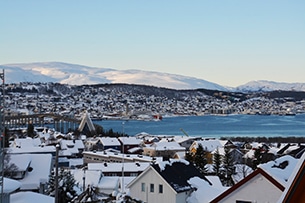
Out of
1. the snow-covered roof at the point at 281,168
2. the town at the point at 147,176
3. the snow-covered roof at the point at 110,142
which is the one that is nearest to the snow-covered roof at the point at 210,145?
the town at the point at 147,176

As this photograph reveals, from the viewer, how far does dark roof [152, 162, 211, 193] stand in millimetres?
11891

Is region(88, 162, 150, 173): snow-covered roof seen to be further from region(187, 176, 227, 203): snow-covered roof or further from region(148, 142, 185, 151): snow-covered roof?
region(148, 142, 185, 151): snow-covered roof

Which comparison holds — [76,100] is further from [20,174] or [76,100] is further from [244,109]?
[20,174]

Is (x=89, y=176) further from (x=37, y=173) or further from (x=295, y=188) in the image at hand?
(x=295, y=188)

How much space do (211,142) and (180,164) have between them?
90.8ft

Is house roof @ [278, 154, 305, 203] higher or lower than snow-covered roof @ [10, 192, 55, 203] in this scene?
higher

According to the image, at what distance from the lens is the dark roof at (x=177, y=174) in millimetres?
11891

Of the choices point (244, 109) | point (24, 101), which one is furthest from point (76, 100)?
point (244, 109)

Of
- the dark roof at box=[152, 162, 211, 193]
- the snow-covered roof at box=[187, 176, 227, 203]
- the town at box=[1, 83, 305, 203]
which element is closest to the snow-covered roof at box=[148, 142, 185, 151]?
the town at box=[1, 83, 305, 203]

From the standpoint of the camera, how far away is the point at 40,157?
1443cm

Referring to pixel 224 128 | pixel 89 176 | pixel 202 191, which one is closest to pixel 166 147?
pixel 89 176

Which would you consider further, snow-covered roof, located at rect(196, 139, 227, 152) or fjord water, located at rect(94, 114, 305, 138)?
fjord water, located at rect(94, 114, 305, 138)

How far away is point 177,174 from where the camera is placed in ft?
40.6

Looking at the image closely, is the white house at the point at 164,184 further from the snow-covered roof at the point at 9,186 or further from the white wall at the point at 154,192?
the snow-covered roof at the point at 9,186
